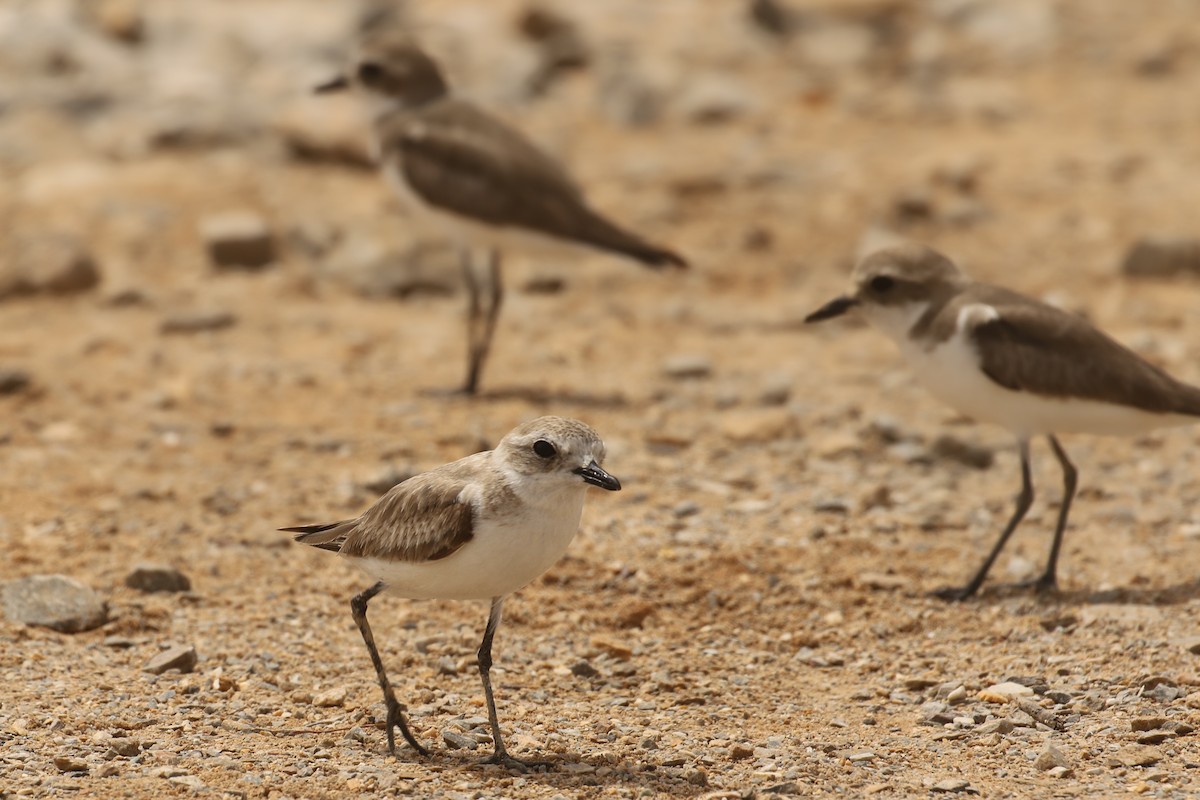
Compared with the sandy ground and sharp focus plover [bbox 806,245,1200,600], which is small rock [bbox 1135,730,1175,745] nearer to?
the sandy ground

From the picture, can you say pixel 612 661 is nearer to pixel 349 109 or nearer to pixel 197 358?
pixel 197 358

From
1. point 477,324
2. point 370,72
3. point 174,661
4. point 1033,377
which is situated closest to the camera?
point 174,661

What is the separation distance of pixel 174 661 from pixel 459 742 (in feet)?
4.20

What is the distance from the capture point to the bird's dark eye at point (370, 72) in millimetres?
11445

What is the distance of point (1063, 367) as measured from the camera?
7.57 m

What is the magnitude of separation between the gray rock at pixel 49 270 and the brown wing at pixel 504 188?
275 cm

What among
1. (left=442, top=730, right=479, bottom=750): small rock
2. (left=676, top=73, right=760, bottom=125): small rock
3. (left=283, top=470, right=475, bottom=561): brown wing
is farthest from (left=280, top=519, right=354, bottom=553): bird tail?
(left=676, top=73, right=760, bottom=125): small rock

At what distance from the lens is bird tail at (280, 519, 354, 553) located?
630cm

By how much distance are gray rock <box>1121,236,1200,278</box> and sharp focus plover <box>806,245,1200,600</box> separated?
15.7 ft

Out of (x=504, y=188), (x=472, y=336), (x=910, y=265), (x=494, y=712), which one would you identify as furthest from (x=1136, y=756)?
(x=504, y=188)

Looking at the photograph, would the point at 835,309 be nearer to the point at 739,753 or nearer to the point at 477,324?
the point at 739,753

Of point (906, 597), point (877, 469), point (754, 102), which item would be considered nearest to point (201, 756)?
point (906, 597)

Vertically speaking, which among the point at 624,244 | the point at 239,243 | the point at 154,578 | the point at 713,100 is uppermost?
the point at 713,100

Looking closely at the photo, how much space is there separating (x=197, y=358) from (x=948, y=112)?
8192 mm
